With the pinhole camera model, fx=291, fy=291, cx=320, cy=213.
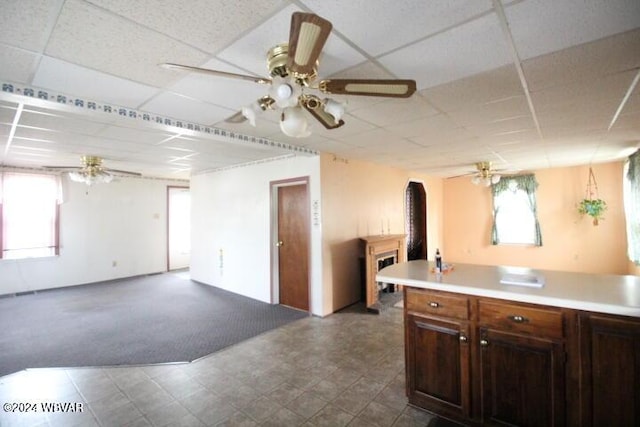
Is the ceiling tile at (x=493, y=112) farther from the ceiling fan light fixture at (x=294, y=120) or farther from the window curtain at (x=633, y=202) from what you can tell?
the window curtain at (x=633, y=202)

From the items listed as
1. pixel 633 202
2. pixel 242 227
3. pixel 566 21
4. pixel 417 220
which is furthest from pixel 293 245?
pixel 633 202

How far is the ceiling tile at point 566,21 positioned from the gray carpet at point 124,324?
3.74 meters

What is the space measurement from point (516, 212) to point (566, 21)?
6536mm

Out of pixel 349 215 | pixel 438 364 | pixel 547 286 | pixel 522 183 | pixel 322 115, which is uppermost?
pixel 522 183

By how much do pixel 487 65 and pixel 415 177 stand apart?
16.9 ft

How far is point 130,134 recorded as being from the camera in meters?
3.27

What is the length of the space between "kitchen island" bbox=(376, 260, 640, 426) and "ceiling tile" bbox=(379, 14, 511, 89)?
141cm

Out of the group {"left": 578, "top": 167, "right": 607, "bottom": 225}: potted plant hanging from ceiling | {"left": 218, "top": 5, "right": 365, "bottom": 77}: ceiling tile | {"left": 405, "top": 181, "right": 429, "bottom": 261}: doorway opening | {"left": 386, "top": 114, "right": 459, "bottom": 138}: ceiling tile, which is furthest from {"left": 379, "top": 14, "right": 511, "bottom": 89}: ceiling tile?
{"left": 578, "top": 167, "right": 607, "bottom": 225}: potted plant hanging from ceiling

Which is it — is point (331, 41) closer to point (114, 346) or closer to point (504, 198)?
point (114, 346)

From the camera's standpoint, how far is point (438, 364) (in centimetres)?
209

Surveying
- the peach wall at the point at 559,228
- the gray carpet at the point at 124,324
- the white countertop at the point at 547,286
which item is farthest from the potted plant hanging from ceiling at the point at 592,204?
the gray carpet at the point at 124,324

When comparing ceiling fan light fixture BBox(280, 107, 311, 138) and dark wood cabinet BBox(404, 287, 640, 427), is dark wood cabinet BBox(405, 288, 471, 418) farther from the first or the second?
ceiling fan light fixture BBox(280, 107, 311, 138)

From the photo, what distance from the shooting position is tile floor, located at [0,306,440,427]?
2.15m

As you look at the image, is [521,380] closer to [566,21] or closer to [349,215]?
[566,21]
